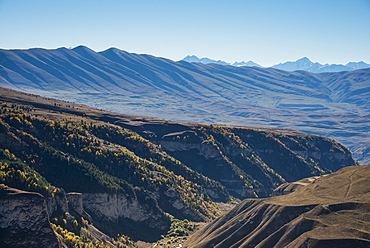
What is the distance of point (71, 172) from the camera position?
18725cm

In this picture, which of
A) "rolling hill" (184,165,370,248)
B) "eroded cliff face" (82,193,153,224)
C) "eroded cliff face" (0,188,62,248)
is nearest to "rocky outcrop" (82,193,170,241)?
"eroded cliff face" (82,193,153,224)

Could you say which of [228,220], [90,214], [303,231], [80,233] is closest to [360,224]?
[303,231]

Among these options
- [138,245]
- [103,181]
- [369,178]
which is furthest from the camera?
[103,181]

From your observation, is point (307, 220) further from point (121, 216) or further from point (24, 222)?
point (121, 216)

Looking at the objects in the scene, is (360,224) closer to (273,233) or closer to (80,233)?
(273,233)

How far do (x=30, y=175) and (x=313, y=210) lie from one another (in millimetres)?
86730

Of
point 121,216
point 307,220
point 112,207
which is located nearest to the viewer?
point 307,220

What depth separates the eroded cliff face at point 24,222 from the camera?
124500 mm

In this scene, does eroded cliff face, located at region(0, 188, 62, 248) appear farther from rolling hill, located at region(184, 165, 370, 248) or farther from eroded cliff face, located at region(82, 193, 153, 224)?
eroded cliff face, located at region(82, 193, 153, 224)

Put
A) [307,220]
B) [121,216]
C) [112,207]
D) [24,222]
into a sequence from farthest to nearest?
[121,216] → [112,207] → [307,220] → [24,222]

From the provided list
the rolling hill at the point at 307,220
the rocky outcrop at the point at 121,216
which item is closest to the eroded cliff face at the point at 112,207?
the rocky outcrop at the point at 121,216

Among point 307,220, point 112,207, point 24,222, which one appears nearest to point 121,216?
point 112,207

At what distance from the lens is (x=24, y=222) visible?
419 feet

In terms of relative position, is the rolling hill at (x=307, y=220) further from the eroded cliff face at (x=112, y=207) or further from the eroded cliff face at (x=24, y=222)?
the eroded cliff face at (x=24, y=222)
